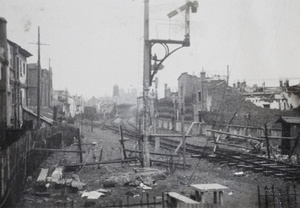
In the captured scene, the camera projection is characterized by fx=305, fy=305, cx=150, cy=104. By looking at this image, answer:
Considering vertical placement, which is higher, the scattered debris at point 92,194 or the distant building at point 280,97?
the distant building at point 280,97

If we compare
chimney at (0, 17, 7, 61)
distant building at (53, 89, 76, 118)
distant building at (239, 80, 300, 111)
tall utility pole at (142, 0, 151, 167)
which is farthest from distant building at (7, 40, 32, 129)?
distant building at (239, 80, 300, 111)

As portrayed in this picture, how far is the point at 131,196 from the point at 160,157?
756 centimetres

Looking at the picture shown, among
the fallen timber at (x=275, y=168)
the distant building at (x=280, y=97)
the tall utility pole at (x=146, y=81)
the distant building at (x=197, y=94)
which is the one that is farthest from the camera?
the distant building at (x=197, y=94)

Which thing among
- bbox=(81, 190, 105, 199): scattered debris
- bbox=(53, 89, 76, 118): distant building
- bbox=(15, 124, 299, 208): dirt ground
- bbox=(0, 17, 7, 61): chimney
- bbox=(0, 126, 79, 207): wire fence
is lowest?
bbox=(15, 124, 299, 208): dirt ground

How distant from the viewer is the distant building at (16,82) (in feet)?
83.9

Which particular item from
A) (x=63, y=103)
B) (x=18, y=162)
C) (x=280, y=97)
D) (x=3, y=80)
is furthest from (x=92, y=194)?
(x=63, y=103)

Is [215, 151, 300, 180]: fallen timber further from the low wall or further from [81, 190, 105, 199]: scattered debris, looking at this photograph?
[81, 190, 105, 199]: scattered debris

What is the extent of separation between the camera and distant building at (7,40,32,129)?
25.6m

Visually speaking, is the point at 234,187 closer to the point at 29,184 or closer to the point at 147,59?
the point at 147,59

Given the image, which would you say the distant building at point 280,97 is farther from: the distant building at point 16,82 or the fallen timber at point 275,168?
the distant building at point 16,82

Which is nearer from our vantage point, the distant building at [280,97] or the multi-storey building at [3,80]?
the multi-storey building at [3,80]

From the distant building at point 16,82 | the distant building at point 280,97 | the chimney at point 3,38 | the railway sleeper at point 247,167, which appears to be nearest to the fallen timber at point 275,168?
the railway sleeper at point 247,167

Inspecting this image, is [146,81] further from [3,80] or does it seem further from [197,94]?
[197,94]

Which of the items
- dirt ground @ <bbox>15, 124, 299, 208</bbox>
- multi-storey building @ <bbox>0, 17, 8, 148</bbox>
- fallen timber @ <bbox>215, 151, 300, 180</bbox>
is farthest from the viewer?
multi-storey building @ <bbox>0, 17, 8, 148</bbox>
